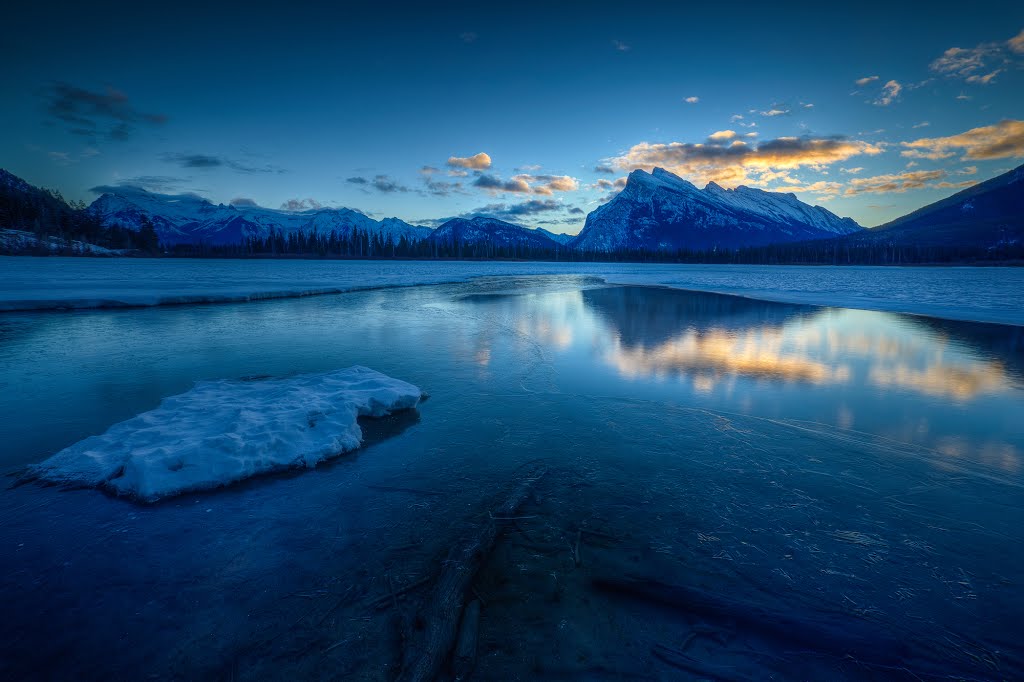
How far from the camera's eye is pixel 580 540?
4215 millimetres

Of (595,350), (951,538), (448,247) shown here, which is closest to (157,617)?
(951,538)

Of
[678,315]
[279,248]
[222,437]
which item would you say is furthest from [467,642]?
[279,248]

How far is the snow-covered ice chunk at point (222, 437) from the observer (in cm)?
521

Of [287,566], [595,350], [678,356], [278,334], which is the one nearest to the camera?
[287,566]

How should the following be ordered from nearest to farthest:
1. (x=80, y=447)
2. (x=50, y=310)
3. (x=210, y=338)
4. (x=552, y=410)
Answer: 1. (x=80, y=447)
2. (x=552, y=410)
3. (x=210, y=338)
4. (x=50, y=310)

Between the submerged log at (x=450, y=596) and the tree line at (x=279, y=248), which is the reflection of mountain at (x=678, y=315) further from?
the tree line at (x=279, y=248)

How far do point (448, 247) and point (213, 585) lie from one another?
197m

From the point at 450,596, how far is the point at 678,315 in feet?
67.2

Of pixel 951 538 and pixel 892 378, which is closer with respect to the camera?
pixel 951 538

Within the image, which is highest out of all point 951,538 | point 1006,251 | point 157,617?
point 1006,251

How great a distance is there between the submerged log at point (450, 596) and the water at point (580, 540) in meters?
Answer: 0.12

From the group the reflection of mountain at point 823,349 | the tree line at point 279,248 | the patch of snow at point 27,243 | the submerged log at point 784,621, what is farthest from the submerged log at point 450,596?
the tree line at point 279,248

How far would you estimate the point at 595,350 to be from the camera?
43.1 ft

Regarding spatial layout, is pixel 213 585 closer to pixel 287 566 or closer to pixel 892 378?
pixel 287 566
